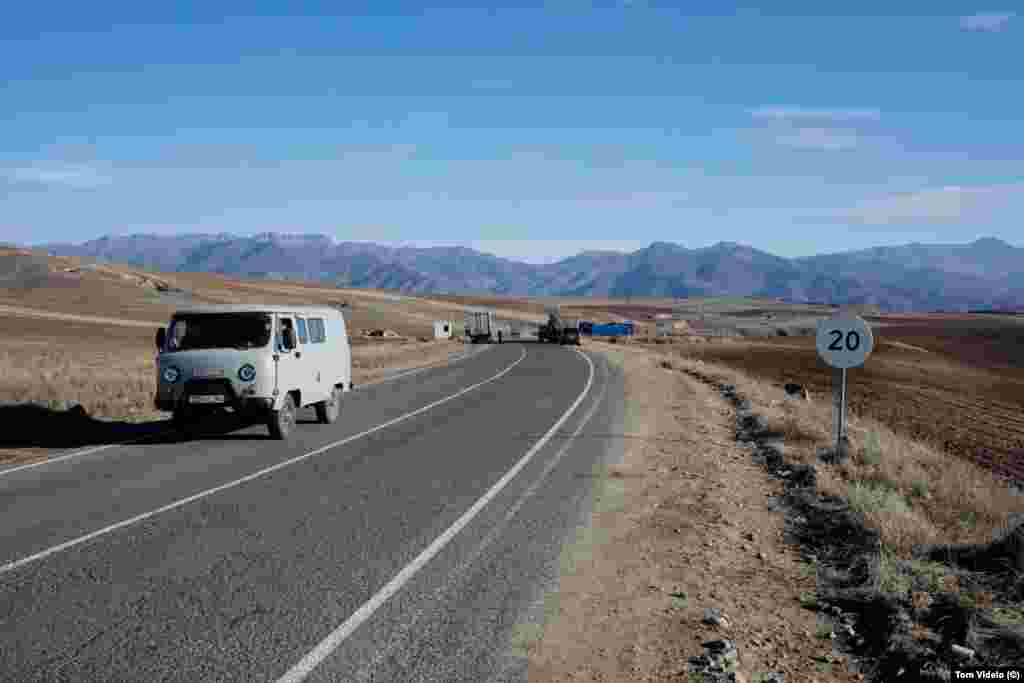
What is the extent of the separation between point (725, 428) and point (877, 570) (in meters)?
10.2

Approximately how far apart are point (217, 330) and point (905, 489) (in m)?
10.8

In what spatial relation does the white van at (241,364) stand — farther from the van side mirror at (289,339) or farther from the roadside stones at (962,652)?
the roadside stones at (962,652)

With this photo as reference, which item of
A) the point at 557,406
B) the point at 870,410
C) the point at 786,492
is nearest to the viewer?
the point at 786,492

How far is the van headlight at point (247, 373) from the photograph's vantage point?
1464cm

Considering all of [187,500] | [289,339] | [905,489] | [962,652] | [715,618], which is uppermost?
[289,339]

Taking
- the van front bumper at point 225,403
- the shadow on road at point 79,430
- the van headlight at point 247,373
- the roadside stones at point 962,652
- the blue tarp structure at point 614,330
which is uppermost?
the van headlight at point 247,373

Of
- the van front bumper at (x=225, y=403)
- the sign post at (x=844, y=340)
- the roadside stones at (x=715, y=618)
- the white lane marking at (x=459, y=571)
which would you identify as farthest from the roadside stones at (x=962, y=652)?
the van front bumper at (x=225, y=403)

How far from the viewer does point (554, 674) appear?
210 inches

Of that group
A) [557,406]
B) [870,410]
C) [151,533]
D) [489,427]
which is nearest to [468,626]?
[151,533]

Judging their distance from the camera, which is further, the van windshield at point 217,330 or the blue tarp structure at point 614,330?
the blue tarp structure at point 614,330

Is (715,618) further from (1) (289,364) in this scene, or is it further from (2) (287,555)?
(1) (289,364)

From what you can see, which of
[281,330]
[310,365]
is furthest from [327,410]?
[281,330]

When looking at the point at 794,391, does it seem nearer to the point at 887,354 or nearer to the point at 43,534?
the point at 43,534

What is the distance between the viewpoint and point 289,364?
15.6m
